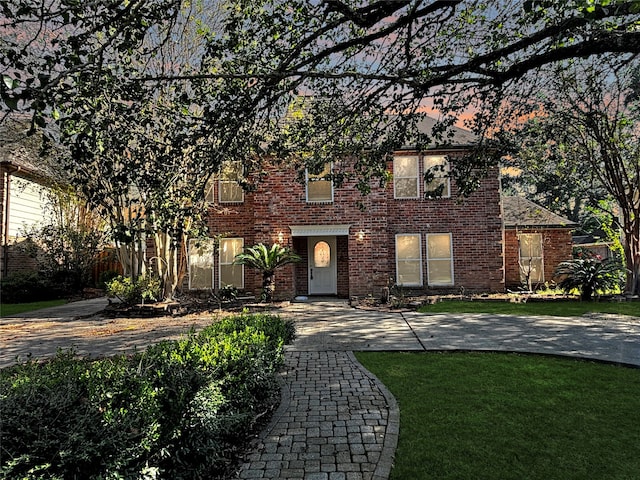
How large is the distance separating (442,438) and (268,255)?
10510 mm

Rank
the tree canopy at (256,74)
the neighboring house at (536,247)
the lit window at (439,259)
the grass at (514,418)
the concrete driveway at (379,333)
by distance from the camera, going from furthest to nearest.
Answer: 1. the neighboring house at (536,247)
2. the lit window at (439,259)
3. the concrete driveway at (379,333)
4. the tree canopy at (256,74)
5. the grass at (514,418)

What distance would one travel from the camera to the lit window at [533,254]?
17.9m

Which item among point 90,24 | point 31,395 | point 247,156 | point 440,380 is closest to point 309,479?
point 31,395

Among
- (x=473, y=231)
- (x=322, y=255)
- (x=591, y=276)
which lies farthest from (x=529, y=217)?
(x=322, y=255)

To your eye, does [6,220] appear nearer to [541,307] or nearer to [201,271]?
[201,271]

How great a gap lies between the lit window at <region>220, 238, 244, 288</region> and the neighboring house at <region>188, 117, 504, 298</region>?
40 mm

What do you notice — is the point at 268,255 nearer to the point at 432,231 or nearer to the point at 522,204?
the point at 432,231

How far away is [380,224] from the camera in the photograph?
49.6 ft

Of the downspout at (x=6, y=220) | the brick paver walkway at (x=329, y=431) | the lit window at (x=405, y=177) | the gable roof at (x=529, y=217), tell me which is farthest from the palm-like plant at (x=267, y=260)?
the downspout at (x=6, y=220)

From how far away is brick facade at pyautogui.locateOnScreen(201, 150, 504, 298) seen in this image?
49.6 feet

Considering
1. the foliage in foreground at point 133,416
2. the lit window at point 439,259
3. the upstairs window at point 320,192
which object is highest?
the upstairs window at point 320,192

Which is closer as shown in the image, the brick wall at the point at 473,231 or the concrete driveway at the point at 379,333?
the concrete driveway at the point at 379,333

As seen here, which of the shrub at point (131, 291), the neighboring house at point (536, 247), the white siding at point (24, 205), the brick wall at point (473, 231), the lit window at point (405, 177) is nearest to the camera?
the shrub at point (131, 291)

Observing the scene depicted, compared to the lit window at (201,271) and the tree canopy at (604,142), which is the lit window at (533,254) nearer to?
the tree canopy at (604,142)
